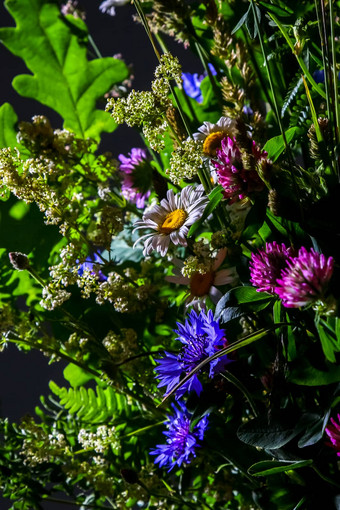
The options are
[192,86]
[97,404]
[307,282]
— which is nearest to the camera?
[307,282]

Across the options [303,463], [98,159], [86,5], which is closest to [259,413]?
[303,463]

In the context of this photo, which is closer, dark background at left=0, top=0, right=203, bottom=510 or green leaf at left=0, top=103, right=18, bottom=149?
green leaf at left=0, top=103, right=18, bottom=149

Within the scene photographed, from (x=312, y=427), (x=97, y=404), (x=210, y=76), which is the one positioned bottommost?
(x=97, y=404)

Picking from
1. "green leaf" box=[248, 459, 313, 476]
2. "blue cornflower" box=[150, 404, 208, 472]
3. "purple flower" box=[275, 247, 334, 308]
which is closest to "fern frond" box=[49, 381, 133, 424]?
"blue cornflower" box=[150, 404, 208, 472]

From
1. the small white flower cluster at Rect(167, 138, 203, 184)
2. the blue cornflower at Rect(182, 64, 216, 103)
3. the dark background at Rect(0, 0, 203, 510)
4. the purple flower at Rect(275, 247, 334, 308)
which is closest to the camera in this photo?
the purple flower at Rect(275, 247, 334, 308)

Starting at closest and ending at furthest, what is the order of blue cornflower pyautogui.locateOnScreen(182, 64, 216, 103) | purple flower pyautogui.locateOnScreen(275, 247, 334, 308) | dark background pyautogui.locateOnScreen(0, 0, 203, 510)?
purple flower pyautogui.locateOnScreen(275, 247, 334, 308)
blue cornflower pyautogui.locateOnScreen(182, 64, 216, 103)
dark background pyautogui.locateOnScreen(0, 0, 203, 510)

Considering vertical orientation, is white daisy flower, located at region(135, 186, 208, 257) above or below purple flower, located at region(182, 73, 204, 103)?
above

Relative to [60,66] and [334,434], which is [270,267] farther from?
[60,66]

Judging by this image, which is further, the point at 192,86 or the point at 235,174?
the point at 192,86

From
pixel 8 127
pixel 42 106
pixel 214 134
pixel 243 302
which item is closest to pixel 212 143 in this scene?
pixel 214 134

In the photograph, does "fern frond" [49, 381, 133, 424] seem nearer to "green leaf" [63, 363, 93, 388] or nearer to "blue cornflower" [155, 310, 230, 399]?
"green leaf" [63, 363, 93, 388]
